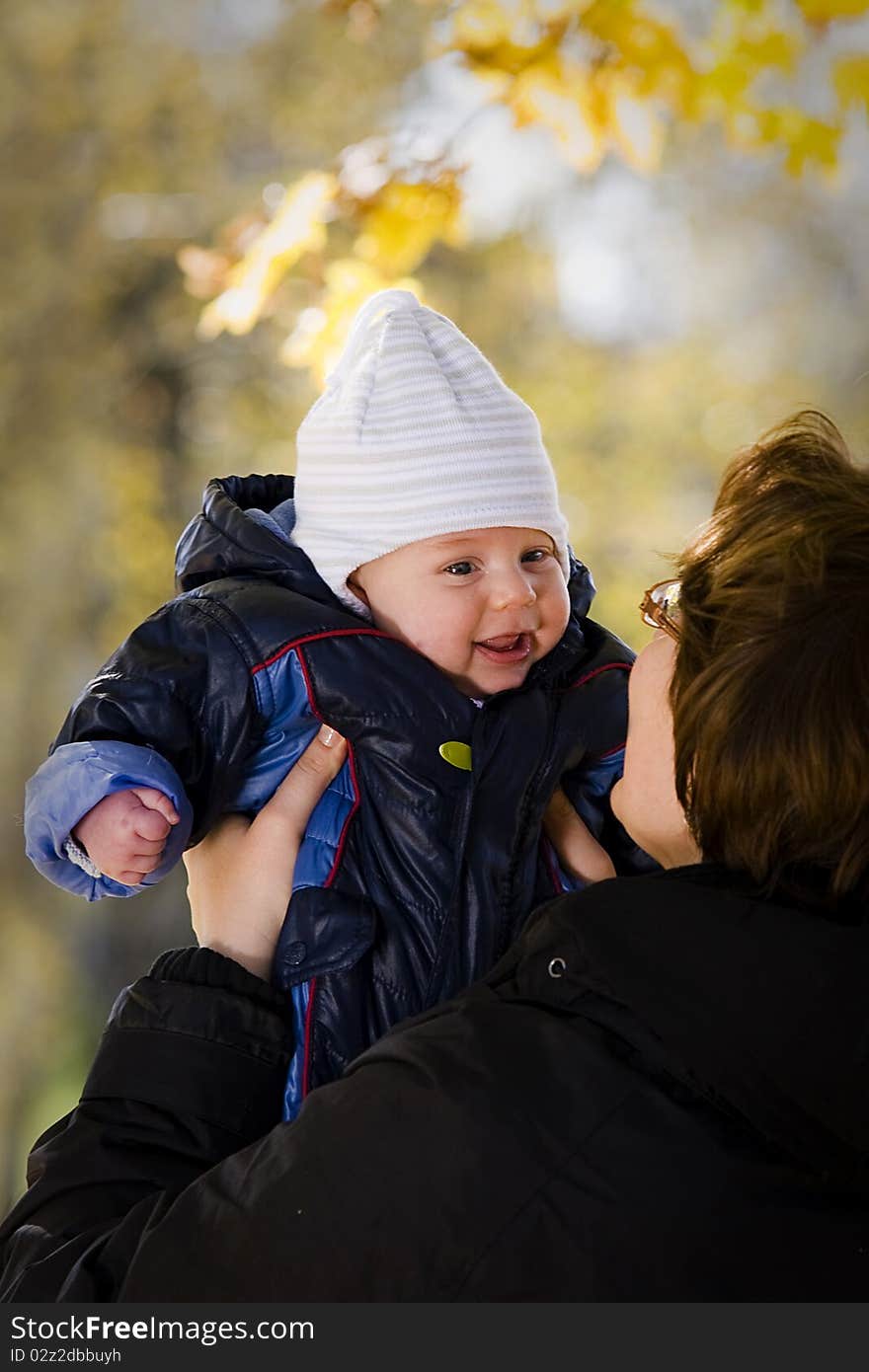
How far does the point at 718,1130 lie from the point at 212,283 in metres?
2.27

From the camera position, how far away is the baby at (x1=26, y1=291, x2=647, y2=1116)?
1.39 metres

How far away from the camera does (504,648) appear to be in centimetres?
152

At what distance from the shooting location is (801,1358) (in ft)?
3.04

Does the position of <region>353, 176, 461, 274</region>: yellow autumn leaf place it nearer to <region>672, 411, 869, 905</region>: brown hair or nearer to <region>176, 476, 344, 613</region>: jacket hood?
<region>176, 476, 344, 613</region>: jacket hood

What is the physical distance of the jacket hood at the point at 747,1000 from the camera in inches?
35.9

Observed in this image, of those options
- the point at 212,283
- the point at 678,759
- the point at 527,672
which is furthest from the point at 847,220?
the point at 678,759

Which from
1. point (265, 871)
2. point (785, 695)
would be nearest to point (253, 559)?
point (265, 871)

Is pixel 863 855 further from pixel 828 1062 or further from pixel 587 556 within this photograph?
pixel 587 556

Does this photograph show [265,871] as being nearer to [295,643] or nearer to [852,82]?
[295,643]

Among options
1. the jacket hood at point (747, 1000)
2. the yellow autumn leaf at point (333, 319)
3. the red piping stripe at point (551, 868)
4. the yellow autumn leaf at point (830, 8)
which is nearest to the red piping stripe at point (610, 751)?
the red piping stripe at point (551, 868)

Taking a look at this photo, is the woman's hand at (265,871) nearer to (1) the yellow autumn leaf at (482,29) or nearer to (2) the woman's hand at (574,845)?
(2) the woman's hand at (574,845)

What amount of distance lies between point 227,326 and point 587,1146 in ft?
14.6

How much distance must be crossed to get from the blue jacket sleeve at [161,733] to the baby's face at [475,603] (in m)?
0.17

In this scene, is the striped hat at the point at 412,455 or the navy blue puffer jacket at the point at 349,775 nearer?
the navy blue puffer jacket at the point at 349,775
